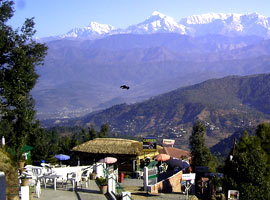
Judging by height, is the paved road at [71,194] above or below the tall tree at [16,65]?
below

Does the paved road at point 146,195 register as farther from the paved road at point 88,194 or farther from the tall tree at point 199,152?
the tall tree at point 199,152

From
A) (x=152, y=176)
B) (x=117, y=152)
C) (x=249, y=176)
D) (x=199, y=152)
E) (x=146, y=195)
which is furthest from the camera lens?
(x=199, y=152)

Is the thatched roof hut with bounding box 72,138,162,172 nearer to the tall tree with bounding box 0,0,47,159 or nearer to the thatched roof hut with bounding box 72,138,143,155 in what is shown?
the thatched roof hut with bounding box 72,138,143,155

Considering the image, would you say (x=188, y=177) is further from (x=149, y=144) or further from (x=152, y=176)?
(x=149, y=144)

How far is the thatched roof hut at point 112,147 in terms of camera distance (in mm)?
26266

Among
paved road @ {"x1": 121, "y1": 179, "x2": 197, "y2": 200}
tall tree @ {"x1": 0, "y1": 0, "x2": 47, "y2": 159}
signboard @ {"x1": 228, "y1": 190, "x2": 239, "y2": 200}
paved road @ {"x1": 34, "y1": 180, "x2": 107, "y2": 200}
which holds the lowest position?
paved road @ {"x1": 121, "y1": 179, "x2": 197, "y2": 200}

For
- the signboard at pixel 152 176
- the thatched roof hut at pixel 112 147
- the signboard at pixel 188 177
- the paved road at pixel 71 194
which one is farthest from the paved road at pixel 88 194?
the thatched roof hut at pixel 112 147

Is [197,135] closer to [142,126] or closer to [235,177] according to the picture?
[235,177]

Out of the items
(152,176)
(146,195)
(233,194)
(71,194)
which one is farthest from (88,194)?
(233,194)

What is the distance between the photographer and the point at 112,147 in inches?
1060

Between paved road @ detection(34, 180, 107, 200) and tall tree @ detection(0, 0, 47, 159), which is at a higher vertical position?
tall tree @ detection(0, 0, 47, 159)

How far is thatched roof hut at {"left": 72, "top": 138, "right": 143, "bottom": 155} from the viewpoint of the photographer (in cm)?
2627

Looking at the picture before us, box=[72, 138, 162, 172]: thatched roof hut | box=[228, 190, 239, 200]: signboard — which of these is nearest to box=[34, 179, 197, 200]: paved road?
box=[228, 190, 239, 200]: signboard

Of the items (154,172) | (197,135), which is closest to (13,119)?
(154,172)
